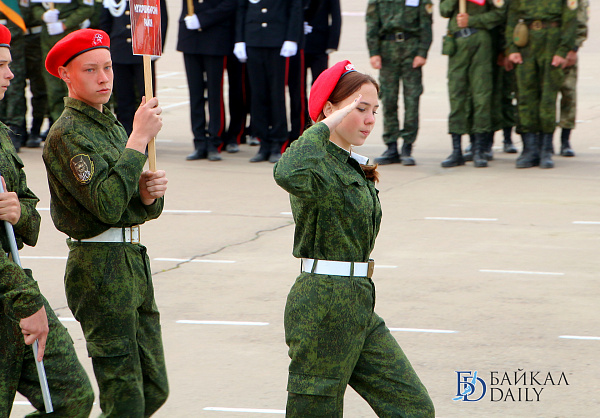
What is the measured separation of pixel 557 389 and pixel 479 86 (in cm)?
655

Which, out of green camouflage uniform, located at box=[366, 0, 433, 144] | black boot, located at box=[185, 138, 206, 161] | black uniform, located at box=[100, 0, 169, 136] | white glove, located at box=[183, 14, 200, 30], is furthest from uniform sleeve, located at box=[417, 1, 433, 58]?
black uniform, located at box=[100, 0, 169, 136]

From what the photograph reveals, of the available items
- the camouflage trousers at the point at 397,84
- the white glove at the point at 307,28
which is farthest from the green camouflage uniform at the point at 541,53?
the white glove at the point at 307,28

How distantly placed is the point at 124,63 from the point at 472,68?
3.95 m

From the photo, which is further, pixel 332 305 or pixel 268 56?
pixel 268 56

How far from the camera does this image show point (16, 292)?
136 inches

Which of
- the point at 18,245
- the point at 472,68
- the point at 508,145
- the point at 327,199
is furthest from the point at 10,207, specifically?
the point at 508,145

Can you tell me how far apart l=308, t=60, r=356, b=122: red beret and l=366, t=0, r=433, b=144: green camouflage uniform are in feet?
25.1

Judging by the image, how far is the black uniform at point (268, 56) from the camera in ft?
37.9

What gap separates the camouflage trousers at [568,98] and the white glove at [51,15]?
228 inches

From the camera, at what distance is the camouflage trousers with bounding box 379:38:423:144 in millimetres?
11367

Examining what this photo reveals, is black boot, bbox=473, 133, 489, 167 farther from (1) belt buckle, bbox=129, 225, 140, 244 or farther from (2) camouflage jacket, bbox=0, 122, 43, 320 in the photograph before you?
(2) camouflage jacket, bbox=0, 122, 43, 320

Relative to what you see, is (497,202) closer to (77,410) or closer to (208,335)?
(208,335)

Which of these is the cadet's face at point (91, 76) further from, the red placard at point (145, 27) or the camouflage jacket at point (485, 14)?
the camouflage jacket at point (485, 14)

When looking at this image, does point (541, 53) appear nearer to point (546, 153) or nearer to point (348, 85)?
point (546, 153)
